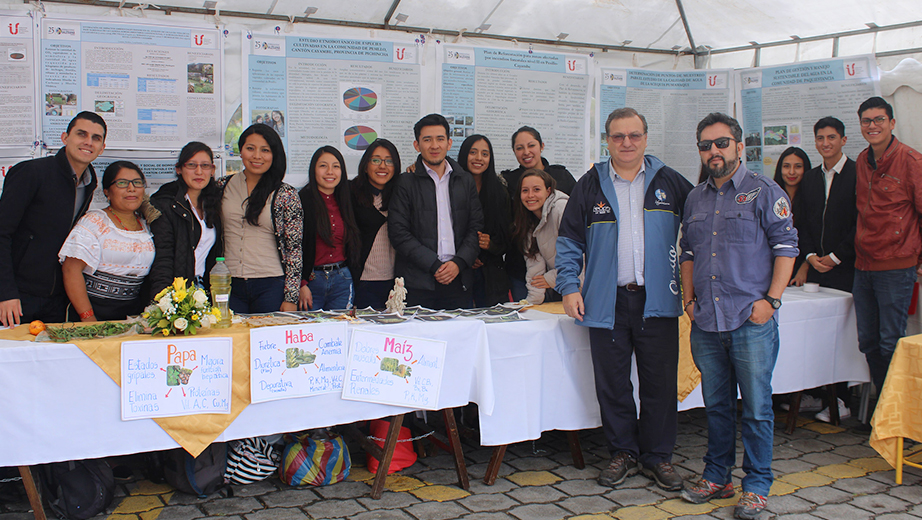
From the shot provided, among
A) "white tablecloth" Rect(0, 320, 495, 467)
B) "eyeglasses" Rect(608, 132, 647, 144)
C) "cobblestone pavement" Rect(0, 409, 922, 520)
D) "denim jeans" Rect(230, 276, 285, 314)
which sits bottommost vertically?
"cobblestone pavement" Rect(0, 409, 922, 520)

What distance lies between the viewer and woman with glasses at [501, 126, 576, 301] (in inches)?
155

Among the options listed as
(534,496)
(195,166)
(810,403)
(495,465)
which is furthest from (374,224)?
(810,403)

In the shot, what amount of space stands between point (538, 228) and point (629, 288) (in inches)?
31.1

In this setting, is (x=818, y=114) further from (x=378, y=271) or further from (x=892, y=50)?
(x=378, y=271)

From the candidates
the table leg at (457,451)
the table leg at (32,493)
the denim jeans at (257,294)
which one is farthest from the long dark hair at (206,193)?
the table leg at (457,451)

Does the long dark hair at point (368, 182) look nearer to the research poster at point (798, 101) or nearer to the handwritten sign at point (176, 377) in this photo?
the handwritten sign at point (176, 377)

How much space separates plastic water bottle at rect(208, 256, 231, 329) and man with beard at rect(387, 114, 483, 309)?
964 millimetres

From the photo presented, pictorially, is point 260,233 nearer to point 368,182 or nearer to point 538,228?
point 368,182

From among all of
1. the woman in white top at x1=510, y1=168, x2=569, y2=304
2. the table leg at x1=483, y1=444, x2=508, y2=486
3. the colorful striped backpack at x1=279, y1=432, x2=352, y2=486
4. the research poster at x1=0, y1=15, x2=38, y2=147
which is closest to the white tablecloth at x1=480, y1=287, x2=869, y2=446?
the table leg at x1=483, y1=444, x2=508, y2=486

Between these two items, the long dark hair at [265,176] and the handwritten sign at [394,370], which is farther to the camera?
the long dark hair at [265,176]

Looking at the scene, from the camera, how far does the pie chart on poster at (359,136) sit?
4.06 meters

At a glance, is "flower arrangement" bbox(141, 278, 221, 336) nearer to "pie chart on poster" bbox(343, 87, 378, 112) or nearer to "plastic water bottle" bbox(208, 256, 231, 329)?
"plastic water bottle" bbox(208, 256, 231, 329)

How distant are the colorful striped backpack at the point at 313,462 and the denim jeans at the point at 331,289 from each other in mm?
804

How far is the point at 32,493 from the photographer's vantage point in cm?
246
